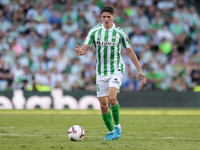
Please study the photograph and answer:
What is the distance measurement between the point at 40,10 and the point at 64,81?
411 centimetres

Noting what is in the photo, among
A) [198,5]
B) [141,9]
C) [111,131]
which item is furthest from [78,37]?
[111,131]

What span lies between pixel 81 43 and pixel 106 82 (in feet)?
36.8

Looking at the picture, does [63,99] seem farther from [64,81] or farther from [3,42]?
[3,42]

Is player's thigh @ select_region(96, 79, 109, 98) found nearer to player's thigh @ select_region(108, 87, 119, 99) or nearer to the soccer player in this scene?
the soccer player

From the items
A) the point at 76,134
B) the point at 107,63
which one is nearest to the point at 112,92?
the point at 107,63

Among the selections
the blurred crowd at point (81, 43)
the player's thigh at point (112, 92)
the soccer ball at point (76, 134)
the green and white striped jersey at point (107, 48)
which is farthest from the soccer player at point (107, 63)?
the blurred crowd at point (81, 43)

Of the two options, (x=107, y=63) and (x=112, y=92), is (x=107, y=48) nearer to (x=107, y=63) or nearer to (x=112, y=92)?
(x=107, y=63)

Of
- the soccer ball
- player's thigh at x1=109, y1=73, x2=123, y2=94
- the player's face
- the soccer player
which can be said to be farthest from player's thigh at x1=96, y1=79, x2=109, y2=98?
the player's face

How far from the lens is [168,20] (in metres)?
20.1

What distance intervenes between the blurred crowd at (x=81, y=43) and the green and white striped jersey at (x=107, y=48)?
389 inches

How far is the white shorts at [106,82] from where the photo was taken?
7.35 metres

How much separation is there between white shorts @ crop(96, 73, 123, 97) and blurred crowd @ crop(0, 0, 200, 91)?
9.88 meters

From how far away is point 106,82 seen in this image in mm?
7480

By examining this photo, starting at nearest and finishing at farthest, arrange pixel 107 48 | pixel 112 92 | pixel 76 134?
pixel 76 134 < pixel 112 92 < pixel 107 48
